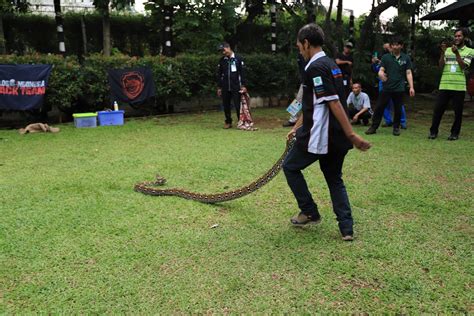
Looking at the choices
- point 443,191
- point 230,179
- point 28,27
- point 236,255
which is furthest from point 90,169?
point 28,27

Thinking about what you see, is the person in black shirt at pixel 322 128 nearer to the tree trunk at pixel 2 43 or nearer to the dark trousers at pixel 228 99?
the dark trousers at pixel 228 99

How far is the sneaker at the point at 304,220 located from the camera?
3748mm

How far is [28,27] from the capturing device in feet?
44.4

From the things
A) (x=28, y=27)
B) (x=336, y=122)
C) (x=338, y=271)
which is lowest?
(x=338, y=271)

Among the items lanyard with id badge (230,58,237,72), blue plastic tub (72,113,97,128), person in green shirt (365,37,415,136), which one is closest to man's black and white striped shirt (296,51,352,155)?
person in green shirt (365,37,415,136)

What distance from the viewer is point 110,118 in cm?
978

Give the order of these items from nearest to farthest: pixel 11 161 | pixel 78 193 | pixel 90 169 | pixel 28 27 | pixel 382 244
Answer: pixel 382 244, pixel 78 193, pixel 90 169, pixel 11 161, pixel 28 27

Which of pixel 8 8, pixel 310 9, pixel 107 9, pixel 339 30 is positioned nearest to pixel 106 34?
pixel 107 9

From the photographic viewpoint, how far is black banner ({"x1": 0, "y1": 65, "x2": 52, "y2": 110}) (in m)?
9.03

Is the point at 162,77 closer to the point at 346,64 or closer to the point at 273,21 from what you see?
the point at 346,64

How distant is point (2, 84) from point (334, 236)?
8033mm

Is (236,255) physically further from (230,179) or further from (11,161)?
(11,161)

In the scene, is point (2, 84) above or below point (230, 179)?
above

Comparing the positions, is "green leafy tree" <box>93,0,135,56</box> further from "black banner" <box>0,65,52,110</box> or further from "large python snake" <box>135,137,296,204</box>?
"large python snake" <box>135,137,296,204</box>
